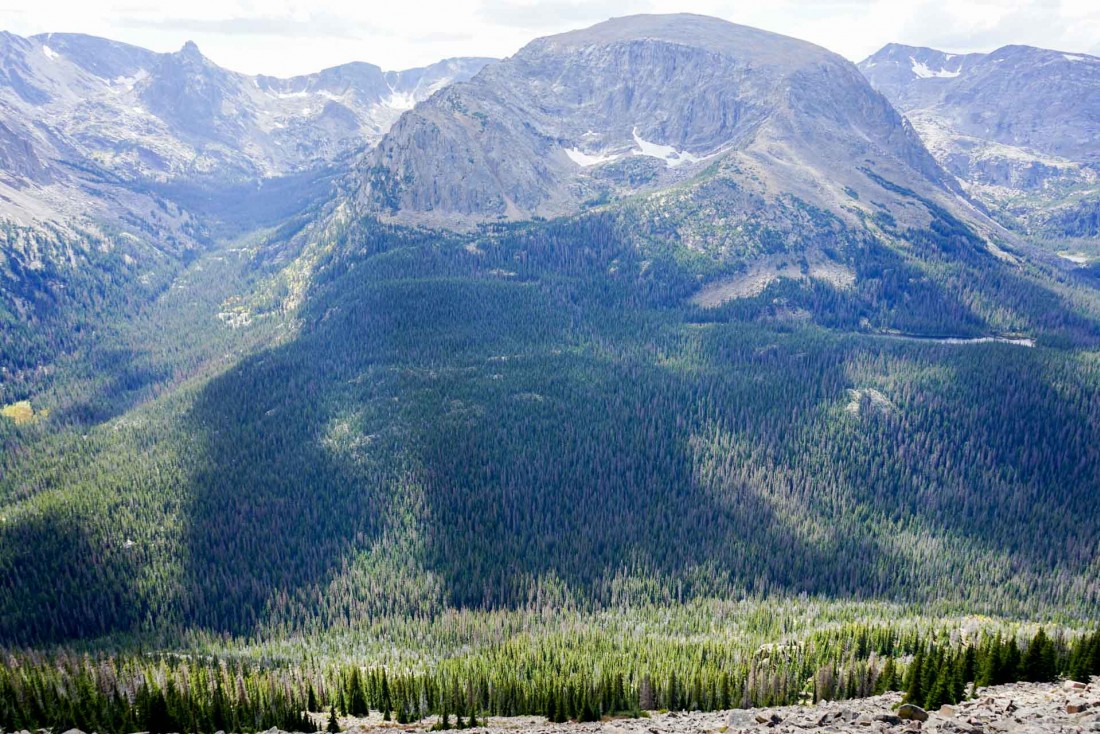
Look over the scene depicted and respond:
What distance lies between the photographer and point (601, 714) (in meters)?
104

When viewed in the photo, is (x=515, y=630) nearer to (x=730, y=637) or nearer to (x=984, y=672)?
(x=730, y=637)

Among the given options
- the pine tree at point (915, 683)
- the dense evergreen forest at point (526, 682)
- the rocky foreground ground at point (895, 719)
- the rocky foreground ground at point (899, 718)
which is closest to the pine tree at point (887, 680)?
the dense evergreen forest at point (526, 682)

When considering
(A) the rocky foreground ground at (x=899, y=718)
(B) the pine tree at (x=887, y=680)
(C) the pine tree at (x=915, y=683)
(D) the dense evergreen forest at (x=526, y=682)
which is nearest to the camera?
(A) the rocky foreground ground at (x=899, y=718)

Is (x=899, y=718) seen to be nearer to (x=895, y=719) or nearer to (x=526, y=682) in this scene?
(x=895, y=719)

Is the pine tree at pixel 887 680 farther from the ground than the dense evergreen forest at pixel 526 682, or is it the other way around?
the pine tree at pixel 887 680

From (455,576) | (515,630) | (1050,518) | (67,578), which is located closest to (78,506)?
(67,578)

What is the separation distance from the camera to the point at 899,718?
7544 centimetres

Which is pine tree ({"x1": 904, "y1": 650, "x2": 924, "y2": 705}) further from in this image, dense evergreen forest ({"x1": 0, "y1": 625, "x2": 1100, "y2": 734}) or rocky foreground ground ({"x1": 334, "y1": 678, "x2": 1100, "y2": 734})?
rocky foreground ground ({"x1": 334, "y1": 678, "x2": 1100, "y2": 734})

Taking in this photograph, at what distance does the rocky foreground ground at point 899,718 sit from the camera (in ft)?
226

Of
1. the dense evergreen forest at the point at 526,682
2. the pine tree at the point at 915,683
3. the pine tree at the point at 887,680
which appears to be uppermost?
the pine tree at the point at 915,683

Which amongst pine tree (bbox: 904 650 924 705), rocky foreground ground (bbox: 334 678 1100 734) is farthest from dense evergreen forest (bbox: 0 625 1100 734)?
rocky foreground ground (bbox: 334 678 1100 734)

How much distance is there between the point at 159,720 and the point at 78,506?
383 ft

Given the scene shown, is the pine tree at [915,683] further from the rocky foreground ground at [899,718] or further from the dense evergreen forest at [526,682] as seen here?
the rocky foreground ground at [899,718]

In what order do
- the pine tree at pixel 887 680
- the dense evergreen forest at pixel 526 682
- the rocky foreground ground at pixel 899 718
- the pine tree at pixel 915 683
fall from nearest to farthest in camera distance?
the rocky foreground ground at pixel 899 718 < the pine tree at pixel 915 683 < the dense evergreen forest at pixel 526 682 < the pine tree at pixel 887 680
